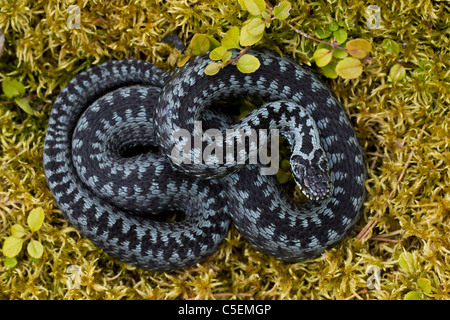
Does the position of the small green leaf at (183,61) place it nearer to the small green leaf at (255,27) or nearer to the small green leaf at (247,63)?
the small green leaf at (247,63)

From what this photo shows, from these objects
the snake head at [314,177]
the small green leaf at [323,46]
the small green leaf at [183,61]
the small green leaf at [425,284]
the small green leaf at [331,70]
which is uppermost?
the small green leaf at [183,61]

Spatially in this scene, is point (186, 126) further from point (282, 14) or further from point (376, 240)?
point (376, 240)

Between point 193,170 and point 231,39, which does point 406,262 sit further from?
point 231,39

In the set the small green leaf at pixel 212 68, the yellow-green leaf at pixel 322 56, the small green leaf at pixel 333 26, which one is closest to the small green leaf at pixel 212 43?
the small green leaf at pixel 212 68

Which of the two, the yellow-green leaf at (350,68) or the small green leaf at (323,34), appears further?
the small green leaf at (323,34)

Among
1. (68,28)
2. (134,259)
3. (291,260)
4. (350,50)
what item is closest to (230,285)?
(291,260)

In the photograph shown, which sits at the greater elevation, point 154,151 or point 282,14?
point 282,14
